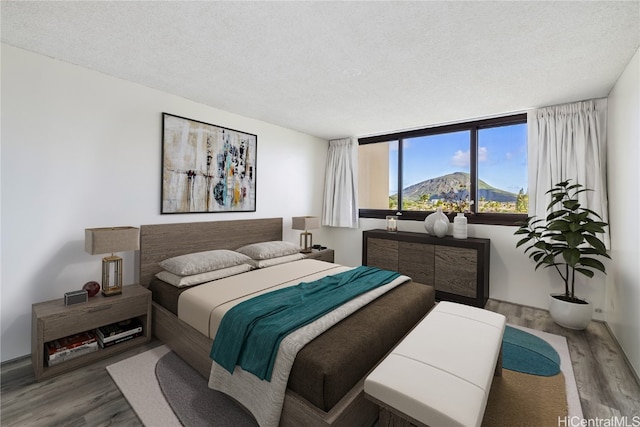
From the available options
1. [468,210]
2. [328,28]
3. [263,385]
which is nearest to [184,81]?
[328,28]

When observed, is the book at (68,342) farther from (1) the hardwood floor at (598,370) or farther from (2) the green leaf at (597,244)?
(2) the green leaf at (597,244)

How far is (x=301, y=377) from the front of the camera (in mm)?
1466

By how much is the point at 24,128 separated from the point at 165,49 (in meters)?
1.29

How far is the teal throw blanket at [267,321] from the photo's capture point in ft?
5.29

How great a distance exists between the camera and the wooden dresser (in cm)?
346

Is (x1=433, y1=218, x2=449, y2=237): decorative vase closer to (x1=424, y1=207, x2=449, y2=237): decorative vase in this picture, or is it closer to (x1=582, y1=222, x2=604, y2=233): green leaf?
(x1=424, y1=207, x2=449, y2=237): decorative vase

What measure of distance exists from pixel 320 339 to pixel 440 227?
2.81m

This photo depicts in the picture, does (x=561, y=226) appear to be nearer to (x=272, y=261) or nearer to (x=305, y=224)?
(x=305, y=224)

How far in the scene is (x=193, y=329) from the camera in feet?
7.22

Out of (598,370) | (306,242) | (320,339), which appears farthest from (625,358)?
(306,242)

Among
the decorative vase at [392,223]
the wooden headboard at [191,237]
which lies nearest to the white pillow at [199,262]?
the wooden headboard at [191,237]

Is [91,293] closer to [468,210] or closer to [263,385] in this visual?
[263,385]

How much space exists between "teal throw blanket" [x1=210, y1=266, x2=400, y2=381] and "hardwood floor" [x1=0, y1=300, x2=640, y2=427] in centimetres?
67

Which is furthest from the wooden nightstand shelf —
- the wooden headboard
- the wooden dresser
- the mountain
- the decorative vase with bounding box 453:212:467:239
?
the mountain
